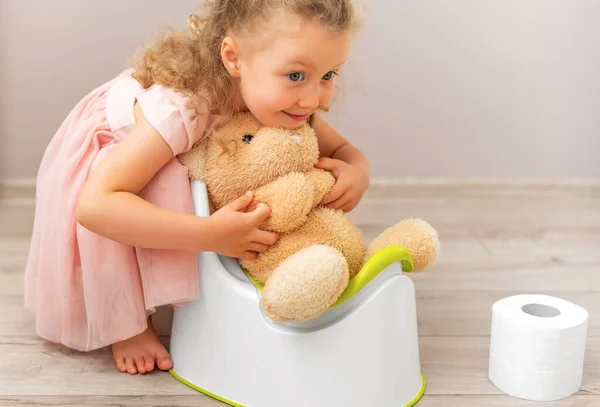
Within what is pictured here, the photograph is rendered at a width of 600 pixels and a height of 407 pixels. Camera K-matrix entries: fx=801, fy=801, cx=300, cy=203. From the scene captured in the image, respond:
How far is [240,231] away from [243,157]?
106 mm

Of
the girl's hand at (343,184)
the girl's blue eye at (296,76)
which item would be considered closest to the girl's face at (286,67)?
the girl's blue eye at (296,76)

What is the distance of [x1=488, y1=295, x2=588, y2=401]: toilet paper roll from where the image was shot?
1.01 m

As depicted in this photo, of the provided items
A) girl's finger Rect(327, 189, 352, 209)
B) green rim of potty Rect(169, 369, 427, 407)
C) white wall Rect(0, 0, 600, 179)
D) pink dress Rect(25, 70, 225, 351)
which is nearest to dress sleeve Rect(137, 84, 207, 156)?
pink dress Rect(25, 70, 225, 351)

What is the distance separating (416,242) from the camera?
3.53 ft

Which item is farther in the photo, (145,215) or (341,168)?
(341,168)

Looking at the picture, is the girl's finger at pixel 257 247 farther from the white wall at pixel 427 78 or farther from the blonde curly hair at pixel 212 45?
the white wall at pixel 427 78

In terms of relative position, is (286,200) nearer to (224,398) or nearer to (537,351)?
(224,398)

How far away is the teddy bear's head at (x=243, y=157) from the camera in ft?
3.41

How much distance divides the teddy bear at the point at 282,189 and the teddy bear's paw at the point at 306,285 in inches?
1.8

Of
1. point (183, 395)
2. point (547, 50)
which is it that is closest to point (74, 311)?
point (183, 395)

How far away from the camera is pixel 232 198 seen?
41.9 inches

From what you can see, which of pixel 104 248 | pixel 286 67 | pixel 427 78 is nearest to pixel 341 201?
pixel 286 67

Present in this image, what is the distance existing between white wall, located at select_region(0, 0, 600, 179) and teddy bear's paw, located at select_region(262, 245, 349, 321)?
2.54 ft

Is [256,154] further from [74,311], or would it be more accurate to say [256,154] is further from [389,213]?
[389,213]
